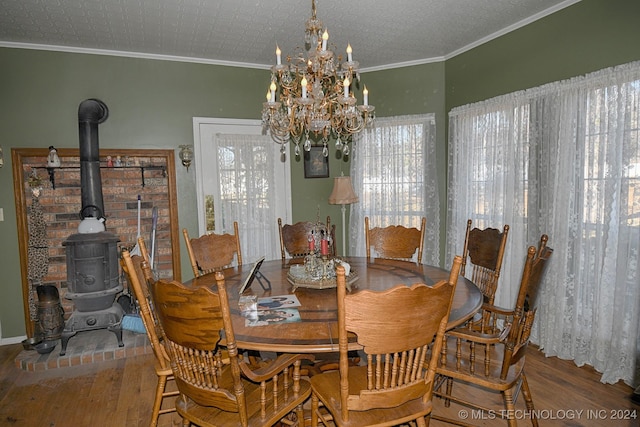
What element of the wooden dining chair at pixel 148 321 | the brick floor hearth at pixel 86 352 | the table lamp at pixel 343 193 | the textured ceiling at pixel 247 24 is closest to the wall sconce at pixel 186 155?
the textured ceiling at pixel 247 24

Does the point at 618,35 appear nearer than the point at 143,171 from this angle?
Yes

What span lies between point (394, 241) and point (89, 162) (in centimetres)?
279

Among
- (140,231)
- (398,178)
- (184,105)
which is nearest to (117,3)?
(184,105)

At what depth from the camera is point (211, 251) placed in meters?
2.75

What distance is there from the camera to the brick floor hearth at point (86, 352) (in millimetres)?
2881

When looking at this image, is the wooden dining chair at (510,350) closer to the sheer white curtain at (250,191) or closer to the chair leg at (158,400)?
the chair leg at (158,400)

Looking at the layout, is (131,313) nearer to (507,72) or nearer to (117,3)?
(117,3)

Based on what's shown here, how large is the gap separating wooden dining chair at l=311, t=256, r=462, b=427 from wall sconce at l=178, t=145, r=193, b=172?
286cm

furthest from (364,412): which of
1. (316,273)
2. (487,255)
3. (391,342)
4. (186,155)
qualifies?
(186,155)

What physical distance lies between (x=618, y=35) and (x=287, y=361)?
2940mm

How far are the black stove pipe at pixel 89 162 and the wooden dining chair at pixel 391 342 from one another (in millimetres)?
2804

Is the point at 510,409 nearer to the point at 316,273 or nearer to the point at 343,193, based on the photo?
the point at 316,273

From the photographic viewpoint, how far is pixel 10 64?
3.22 meters

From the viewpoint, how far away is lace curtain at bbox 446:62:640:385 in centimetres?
243
